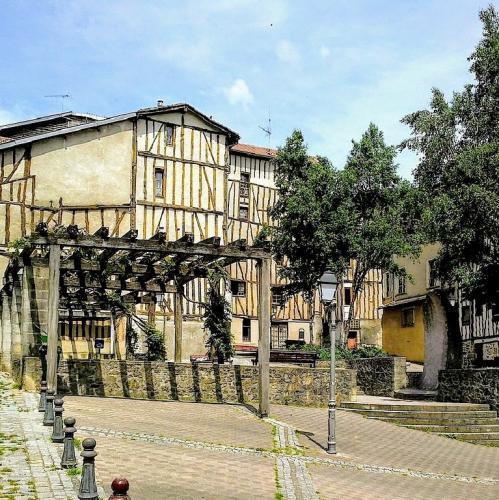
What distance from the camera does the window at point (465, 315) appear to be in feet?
95.7

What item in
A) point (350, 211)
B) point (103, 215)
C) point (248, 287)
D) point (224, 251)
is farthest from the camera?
point (248, 287)

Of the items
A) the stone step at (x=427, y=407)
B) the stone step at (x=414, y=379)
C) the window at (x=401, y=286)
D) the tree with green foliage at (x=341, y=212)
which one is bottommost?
the stone step at (x=427, y=407)

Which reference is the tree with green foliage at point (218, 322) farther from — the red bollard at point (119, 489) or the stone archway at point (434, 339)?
the red bollard at point (119, 489)

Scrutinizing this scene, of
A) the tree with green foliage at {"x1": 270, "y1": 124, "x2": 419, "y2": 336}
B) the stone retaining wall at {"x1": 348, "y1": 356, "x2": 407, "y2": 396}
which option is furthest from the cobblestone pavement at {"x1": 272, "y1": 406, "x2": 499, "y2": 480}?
the tree with green foliage at {"x1": 270, "y1": 124, "x2": 419, "y2": 336}

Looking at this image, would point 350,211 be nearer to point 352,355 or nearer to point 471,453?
point 352,355

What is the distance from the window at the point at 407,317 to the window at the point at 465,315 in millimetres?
4896

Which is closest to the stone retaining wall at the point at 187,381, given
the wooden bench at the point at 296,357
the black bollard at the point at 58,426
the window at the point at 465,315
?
the wooden bench at the point at 296,357

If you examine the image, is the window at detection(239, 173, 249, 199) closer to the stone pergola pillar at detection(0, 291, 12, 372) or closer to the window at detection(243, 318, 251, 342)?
the window at detection(243, 318, 251, 342)

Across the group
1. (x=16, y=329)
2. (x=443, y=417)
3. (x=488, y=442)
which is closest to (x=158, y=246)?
(x=16, y=329)

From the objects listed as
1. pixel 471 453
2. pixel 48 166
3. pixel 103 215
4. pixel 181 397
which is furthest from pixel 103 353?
pixel 471 453

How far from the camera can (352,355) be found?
82.1 feet

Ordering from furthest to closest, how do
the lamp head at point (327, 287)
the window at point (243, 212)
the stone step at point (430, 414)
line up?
the window at point (243, 212), the stone step at point (430, 414), the lamp head at point (327, 287)

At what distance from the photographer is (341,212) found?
26.6 m

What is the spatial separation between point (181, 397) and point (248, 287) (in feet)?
73.0
